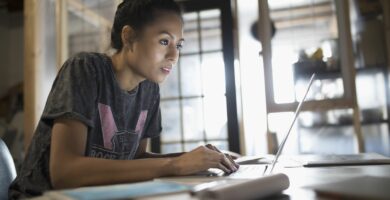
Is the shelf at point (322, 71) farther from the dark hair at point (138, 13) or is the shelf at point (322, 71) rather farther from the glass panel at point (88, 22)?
the dark hair at point (138, 13)

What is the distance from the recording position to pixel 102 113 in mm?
1042

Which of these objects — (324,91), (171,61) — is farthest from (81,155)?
(324,91)

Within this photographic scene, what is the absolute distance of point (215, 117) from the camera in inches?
140

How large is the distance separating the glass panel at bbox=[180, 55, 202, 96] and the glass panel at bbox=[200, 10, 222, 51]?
18cm

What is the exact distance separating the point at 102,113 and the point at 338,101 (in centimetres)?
201

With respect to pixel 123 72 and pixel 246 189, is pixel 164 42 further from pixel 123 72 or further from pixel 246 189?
pixel 246 189

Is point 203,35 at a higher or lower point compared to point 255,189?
higher

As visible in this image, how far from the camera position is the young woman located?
2.58 feet

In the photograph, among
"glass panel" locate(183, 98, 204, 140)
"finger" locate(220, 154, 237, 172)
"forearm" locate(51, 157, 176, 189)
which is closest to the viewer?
"forearm" locate(51, 157, 176, 189)

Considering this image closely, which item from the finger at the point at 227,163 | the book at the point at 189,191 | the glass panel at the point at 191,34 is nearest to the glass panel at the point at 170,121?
the glass panel at the point at 191,34

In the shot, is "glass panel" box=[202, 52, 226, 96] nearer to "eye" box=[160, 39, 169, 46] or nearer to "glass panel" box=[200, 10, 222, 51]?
"glass panel" box=[200, 10, 222, 51]

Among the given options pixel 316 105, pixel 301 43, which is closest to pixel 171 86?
pixel 316 105

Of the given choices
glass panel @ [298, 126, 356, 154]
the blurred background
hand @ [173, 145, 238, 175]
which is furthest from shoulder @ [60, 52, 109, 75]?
glass panel @ [298, 126, 356, 154]

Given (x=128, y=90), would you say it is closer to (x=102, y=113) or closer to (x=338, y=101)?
(x=102, y=113)
